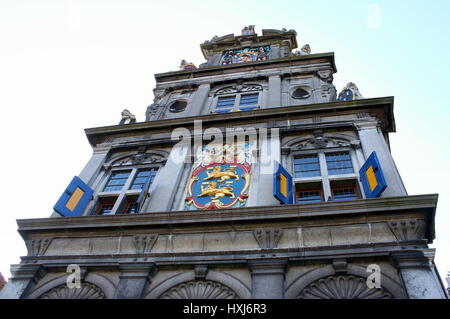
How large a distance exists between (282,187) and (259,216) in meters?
1.37

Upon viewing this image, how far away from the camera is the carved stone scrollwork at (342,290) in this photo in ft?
28.4

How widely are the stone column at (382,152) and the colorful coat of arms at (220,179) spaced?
428 centimetres

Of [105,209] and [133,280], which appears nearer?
[133,280]

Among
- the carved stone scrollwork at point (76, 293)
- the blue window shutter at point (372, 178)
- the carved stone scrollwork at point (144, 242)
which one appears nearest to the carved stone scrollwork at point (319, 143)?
the blue window shutter at point (372, 178)

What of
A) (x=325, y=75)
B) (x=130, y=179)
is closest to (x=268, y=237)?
(x=130, y=179)

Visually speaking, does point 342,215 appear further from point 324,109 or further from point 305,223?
point 324,109

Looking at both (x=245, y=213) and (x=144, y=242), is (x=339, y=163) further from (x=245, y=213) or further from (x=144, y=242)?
(x=144, y=242)

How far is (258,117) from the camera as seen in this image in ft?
51.3

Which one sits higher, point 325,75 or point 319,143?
point 325,75

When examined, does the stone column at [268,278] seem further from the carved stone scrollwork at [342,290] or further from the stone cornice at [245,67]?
the stone cornice at [245,67]

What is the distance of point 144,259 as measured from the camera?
10492 mm

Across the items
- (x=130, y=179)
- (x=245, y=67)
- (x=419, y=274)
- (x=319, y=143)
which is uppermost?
(x=245, y=67)
